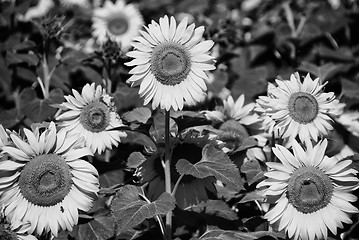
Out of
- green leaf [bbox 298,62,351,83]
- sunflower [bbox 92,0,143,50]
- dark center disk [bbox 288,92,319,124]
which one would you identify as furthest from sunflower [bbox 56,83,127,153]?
sunflower [bbox 92,0,143,50]

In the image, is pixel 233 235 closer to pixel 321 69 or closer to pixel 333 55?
pixel 321 69

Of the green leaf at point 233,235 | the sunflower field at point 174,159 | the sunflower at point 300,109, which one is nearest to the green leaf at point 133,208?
the sunflower field at point 174,159

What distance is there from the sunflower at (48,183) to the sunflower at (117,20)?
2.17 meters

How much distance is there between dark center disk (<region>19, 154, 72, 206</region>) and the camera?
2.07 metres

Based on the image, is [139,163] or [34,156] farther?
[139,163]

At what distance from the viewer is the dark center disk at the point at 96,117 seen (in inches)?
96.8

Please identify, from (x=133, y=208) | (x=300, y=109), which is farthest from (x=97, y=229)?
(x=300, y=109)

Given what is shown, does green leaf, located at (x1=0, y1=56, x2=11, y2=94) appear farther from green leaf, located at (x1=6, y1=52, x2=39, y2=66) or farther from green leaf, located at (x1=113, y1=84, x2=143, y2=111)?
green leaf, located at (x1=113, y1=84, x2=143, y2=111)

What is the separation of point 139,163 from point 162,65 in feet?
1.37

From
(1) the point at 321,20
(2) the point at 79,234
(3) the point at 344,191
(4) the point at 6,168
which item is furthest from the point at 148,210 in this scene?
(1) the point at 321,20

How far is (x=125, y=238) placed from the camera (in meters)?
2.35

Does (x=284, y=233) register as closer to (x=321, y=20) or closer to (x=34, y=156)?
(x=34, y=156)

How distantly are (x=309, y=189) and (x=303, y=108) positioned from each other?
37 cm

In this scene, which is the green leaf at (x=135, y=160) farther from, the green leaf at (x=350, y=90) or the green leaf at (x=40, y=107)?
the green leaf at (x=350, y=90)
